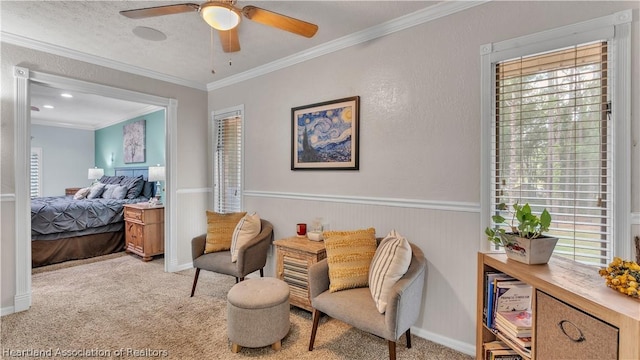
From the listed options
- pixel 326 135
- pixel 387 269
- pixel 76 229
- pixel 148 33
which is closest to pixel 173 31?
pixel 148 33

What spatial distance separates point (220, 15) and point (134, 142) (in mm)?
5439

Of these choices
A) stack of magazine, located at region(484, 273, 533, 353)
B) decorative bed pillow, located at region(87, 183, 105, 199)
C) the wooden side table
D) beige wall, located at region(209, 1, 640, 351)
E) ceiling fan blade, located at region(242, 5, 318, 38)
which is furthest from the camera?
decorative bed pillow, located at region(87, 183, 105, 199)

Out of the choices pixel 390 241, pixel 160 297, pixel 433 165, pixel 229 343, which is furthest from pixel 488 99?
pixel 160 297

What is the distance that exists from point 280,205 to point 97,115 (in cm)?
576

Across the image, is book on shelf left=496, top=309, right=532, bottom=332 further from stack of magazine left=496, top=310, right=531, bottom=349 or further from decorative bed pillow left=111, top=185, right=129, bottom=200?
decorative bed pillow left=111, top=185, right=129, bottom=200

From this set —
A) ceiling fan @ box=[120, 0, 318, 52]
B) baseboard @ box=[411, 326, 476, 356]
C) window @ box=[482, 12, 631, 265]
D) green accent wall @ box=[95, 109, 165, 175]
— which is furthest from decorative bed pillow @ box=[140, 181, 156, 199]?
window @ box=[482, 12, 631, 265]

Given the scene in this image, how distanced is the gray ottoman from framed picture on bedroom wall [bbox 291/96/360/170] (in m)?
1.28

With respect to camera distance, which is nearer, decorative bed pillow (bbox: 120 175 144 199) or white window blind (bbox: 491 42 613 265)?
white window blind (bbox: 491 42 613 265)

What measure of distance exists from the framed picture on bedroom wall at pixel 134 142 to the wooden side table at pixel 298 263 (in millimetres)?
4589

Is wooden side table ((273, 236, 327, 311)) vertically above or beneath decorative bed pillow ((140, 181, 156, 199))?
beneath

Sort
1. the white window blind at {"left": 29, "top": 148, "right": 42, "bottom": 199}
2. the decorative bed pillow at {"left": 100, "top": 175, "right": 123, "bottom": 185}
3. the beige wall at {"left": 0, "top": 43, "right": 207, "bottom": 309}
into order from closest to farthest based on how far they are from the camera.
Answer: the beige wall at {"left": 0, "top": 43, "right": 207, "bottom": 309}
the decorative bed pillow at {"left": 100, "top": 175, "right": 123, "bottom": 185}
the white window blind at {"left": 29, "top": 148, "right": 42, "bottom": 199}

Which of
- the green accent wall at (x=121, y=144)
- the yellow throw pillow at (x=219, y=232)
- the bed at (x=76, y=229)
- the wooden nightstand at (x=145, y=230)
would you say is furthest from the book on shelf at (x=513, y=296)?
the green accent wall at (x=121, y=144)

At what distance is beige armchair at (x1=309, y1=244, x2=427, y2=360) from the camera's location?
1.73 m

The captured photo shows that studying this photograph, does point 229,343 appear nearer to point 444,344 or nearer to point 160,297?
point 160,297
